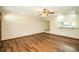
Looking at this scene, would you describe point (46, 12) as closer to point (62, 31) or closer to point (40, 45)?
point (62, 31)

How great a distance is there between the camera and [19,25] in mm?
2609

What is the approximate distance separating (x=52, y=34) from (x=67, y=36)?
324mm

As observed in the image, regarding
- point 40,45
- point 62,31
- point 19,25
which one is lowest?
point 40,45

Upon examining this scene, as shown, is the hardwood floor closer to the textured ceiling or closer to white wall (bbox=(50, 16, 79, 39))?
white wall (bbox=(50, 16, 79, 39))

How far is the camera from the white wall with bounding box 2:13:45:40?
2534 millimetres

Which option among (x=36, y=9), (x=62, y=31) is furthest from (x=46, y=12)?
(x=62, y=31)

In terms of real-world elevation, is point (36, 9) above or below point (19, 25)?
above

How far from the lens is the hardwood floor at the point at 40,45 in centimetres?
252

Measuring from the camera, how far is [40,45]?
255 centimetres

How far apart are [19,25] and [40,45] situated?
637 mm
